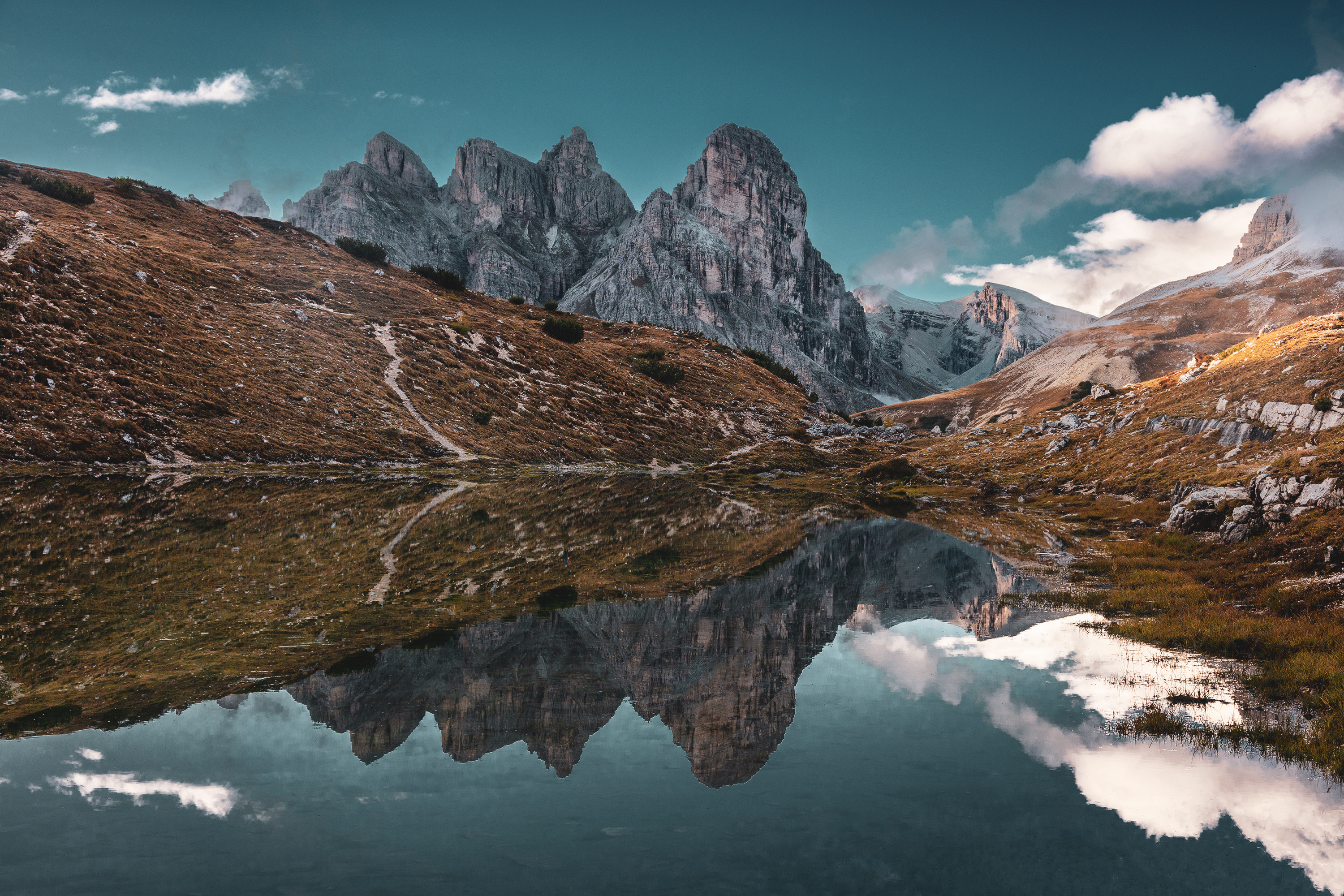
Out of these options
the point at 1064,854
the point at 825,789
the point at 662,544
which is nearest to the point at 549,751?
the point at 825,789

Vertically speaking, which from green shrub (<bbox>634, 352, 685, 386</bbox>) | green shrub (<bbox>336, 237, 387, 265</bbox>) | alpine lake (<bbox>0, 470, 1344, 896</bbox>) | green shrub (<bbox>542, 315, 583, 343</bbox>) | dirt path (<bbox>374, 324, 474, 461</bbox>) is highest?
green shrub (<bbox>336, 237, 387, 265</bbox>)

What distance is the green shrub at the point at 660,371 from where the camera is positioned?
154875mm

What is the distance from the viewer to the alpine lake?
9109 millimetres

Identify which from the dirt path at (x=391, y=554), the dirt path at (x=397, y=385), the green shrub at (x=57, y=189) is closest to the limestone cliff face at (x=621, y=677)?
the dirt path at (x=391, y=554)

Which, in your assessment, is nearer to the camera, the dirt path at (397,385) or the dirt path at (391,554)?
the dirt path at (391,554)

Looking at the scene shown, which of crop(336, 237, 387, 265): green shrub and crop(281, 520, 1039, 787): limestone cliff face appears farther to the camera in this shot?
crop(336, 237, 387, 265): green shrub

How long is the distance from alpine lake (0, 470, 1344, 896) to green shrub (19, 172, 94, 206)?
4414 inches

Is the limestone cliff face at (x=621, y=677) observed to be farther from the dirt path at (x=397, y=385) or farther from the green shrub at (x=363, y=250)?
the green shrub at (x=363, y=250)

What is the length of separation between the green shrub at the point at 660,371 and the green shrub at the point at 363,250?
217 ft

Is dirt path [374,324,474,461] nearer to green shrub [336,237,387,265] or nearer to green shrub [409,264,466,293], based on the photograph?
green shrub [409,264,466,293]

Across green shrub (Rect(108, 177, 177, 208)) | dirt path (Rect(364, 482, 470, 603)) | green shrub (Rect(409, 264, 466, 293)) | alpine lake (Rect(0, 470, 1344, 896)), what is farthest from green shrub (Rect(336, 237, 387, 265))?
alpine lake (Rect(0, 470, 1344, 896))

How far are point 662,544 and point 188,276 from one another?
9391 cm

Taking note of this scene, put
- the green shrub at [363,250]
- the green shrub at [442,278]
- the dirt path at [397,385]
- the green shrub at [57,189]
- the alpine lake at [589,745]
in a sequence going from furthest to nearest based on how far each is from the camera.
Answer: the green shrub at [442,278]
the green shrub at [363,250]
the green shrub at [57,189]
the dirt path at [397,385]
the alpine lake at [589,745]

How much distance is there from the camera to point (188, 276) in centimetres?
9344
